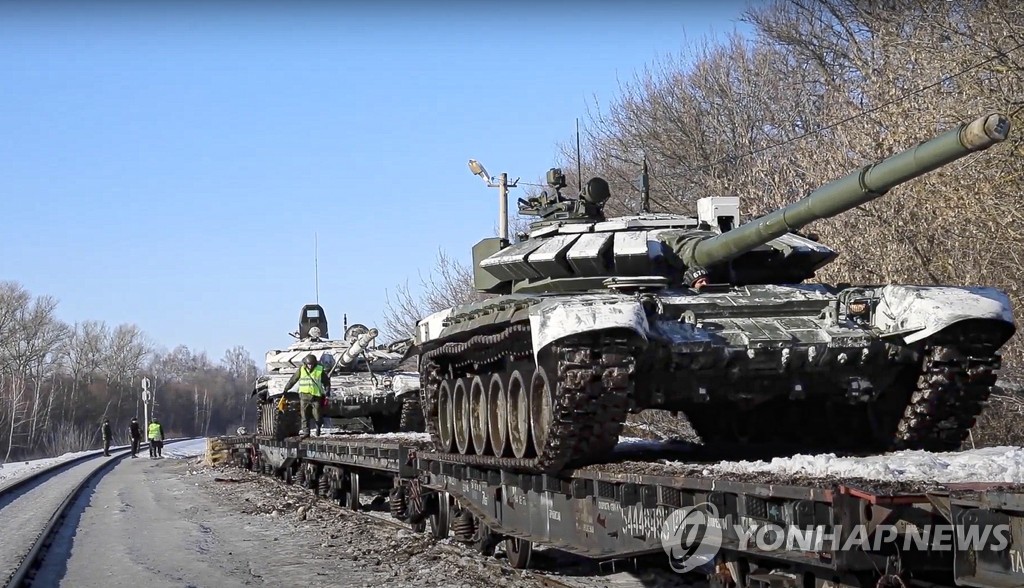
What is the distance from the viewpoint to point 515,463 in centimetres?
986

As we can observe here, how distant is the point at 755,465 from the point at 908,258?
1104 centimetres

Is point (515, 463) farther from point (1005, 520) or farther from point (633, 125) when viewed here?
point (633, 125)

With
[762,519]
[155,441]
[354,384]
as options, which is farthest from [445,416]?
[155,441]

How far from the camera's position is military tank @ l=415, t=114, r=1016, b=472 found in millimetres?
8445

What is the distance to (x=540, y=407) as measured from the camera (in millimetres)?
9664

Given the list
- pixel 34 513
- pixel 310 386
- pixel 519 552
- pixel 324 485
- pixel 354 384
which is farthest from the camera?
pixel 354 384

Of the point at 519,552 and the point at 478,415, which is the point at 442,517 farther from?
the point at 519,552

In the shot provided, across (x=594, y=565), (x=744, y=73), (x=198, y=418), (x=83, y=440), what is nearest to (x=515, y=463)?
(x=594, y=565)

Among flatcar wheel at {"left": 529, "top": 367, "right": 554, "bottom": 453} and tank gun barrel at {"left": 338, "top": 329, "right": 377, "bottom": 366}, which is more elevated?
tank gun barrel at {"left": 338, "top": 329, "right": 377, "bottom": 366}

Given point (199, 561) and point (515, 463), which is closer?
point (515, 463)

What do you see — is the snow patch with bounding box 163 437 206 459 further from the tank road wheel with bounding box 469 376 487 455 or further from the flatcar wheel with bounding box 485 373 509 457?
the flatcar wheel with bounding box 485 373 509 457

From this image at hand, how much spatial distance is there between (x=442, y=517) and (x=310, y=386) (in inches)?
310
